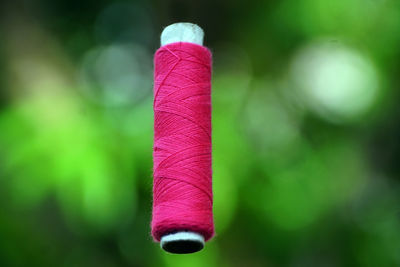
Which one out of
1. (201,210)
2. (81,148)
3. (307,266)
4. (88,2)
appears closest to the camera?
(201,210)

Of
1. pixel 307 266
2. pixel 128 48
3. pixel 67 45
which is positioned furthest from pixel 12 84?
pixel 307 266

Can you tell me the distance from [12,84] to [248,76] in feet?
2.40

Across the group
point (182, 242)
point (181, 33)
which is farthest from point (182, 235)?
point (181, 33)

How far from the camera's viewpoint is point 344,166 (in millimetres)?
3186

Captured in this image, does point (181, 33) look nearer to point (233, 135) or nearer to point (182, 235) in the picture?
point (182, 235)

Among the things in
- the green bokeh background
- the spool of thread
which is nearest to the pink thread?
the spool of thread

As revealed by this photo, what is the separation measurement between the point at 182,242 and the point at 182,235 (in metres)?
0.01

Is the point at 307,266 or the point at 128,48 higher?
the point at 128,48

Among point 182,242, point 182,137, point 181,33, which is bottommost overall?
point 182,242

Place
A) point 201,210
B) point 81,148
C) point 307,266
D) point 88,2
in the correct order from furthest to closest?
point 88,2
point 307,266
point 81,148
point 201,210

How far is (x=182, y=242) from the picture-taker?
145 cm

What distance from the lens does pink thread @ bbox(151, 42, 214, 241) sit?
148 centimetres

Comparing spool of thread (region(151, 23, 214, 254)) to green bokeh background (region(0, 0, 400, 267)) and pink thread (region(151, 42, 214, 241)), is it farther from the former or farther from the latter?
green bokeh background (region(0, 0, 400, 267))

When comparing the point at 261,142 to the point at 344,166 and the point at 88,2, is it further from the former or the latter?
the point at 88,2
